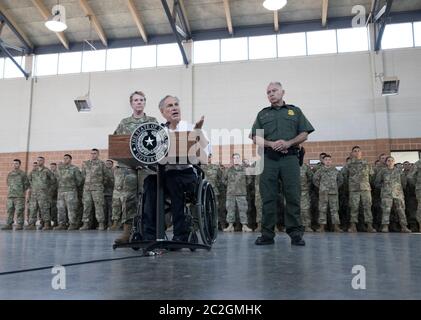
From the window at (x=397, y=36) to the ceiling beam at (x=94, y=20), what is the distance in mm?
6984

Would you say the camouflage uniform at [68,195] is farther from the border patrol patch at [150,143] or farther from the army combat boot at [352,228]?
the border patrol patch at [150,143]

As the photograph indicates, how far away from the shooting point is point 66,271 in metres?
1.60

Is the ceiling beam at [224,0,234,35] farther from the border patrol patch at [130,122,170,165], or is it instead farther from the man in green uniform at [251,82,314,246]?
the border patrol patch at [130,122,170,165]

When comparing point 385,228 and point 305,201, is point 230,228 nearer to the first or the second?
point 305,201

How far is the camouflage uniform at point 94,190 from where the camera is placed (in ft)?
20.8

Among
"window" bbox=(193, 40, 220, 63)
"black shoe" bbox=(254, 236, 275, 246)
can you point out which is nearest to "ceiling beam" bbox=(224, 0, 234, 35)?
"window" bbox=(193, 40, 220, 63)

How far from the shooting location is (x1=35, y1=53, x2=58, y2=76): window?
10312mm

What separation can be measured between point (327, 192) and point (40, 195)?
16.5 ft

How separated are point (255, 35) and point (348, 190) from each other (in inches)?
197

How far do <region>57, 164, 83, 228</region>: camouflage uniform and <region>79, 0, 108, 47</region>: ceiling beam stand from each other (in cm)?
423

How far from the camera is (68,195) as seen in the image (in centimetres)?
651

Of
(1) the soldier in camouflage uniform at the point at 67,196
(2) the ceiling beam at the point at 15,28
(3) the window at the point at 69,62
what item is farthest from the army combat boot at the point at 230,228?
(2) the ceiling beam at the point at 15,28

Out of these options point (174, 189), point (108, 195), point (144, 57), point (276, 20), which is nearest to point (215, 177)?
point (108, 195)

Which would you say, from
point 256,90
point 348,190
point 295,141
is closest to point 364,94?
point 256,90
